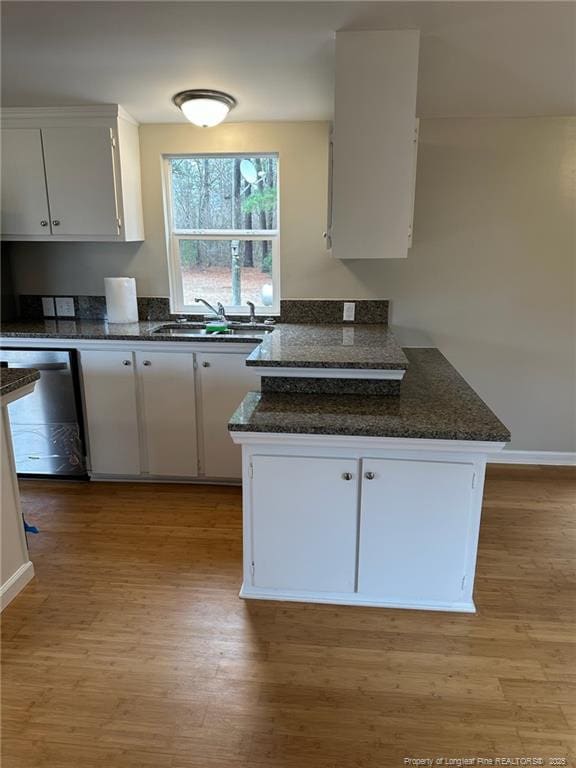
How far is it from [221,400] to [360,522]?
137cm

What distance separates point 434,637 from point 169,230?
9.51 feet

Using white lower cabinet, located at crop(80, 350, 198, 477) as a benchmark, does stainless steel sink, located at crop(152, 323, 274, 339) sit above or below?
above

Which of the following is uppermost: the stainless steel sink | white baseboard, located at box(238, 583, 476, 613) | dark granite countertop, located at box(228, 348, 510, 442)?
the stainless steel sink

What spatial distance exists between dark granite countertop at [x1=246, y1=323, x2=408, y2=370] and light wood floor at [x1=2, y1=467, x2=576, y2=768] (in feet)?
3.31

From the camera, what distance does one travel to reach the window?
3398 millimetres

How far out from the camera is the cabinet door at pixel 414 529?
1951mm

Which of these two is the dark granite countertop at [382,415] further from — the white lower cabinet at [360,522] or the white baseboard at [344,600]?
the white baseboard at [344,600]

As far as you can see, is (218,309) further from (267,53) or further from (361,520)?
(361,520)

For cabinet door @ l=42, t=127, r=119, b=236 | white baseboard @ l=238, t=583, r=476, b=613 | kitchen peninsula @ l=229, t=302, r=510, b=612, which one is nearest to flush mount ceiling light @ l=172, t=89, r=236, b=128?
cabinet door @ l=42, t=127, r=119, b=236

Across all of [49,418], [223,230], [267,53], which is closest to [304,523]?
[49,418]

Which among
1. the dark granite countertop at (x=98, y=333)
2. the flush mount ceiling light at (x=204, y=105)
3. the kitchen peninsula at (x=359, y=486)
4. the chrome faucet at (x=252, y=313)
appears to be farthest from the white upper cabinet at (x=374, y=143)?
the chrome faucet at (x=252, y=313)

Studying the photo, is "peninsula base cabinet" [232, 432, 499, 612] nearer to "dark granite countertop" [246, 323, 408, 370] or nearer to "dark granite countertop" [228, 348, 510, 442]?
"dark granite countertop" [228, 348, 510, 442]

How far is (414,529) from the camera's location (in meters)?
2.01

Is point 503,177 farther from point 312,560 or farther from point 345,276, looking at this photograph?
point 312,560
